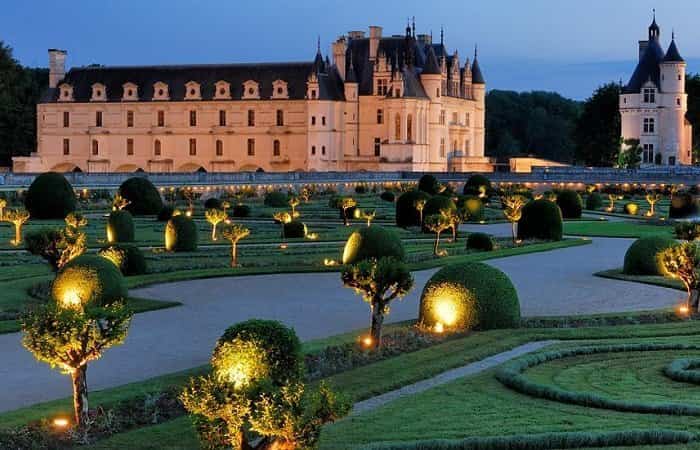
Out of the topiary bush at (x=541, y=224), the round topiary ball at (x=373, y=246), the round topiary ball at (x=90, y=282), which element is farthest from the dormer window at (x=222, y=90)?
the round topiary ball at (x=90, y=282)

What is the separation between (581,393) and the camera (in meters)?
12.6

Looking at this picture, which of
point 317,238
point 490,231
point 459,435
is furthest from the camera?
point 490,231

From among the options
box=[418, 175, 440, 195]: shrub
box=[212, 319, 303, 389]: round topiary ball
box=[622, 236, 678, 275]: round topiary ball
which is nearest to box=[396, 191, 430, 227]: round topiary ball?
box=[622, 236, 678, 275]: round topiary ball

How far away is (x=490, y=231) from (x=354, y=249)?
13.3 meters

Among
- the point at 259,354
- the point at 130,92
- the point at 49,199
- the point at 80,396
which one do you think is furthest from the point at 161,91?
the point at 259,354

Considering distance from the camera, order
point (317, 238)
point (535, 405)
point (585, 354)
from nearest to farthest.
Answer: point (535, 405) → point (585, 354) → point (317, 238)

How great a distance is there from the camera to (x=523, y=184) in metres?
63.5

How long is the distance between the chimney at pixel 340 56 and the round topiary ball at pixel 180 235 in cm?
4867

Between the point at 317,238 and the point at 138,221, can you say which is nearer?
the point at 317,238

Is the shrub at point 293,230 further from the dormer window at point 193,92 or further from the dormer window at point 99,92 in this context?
the dormer window at point 99,92

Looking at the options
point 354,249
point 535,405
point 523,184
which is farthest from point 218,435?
point 523,184

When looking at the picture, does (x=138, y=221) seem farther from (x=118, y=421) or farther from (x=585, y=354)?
(x=118, y=421)

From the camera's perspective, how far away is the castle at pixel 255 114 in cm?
7488

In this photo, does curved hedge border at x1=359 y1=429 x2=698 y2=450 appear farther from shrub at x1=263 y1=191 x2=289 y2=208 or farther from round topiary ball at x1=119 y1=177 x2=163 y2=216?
shrub at x1=263 y1=191 x2=289 y2=208
